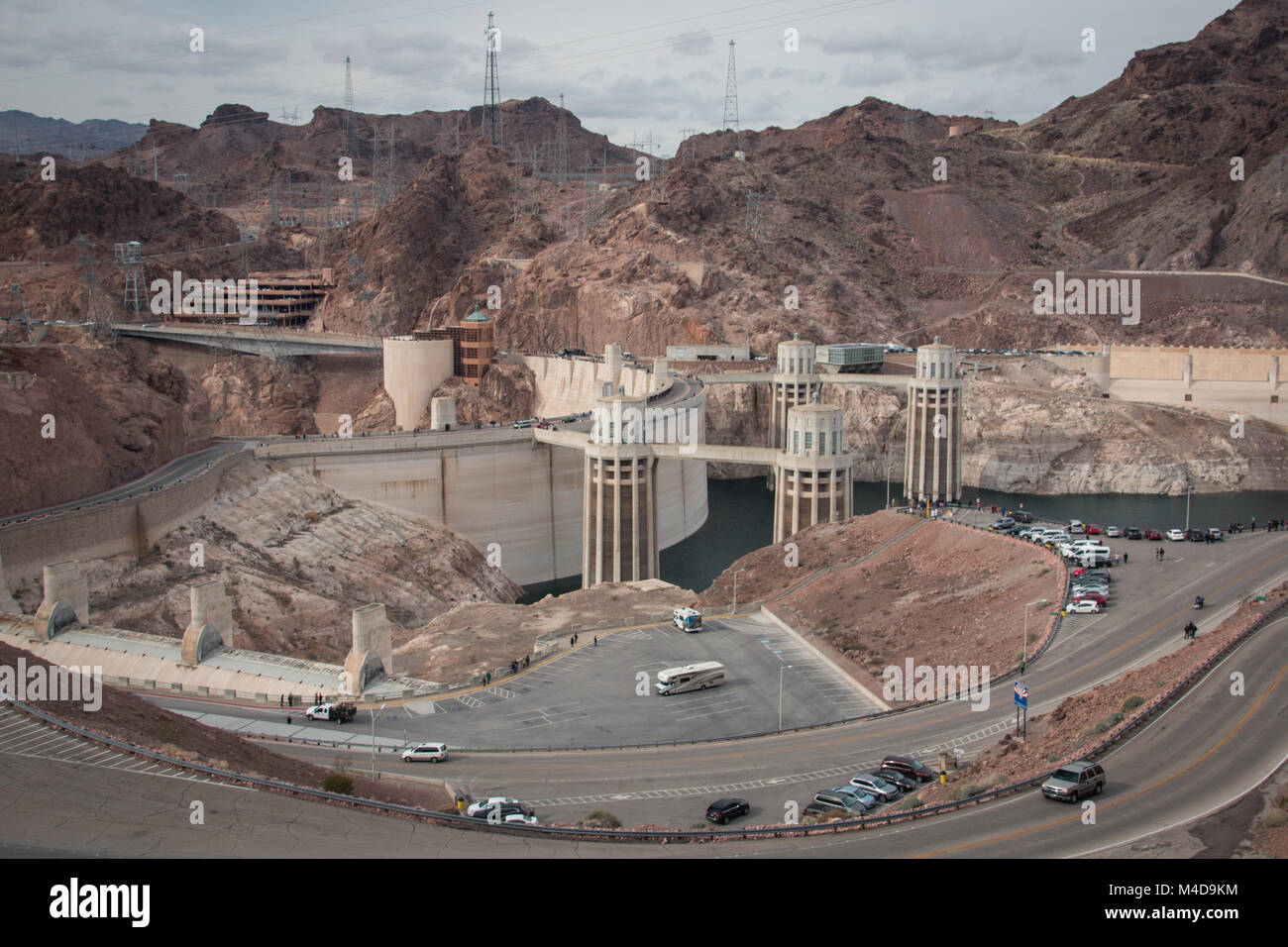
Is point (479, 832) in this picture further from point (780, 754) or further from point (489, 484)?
point (489, 484)

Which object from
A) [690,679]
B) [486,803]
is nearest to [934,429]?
[690,679]

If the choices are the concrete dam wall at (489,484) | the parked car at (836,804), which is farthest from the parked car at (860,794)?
the concrete dam wall at (489,484)

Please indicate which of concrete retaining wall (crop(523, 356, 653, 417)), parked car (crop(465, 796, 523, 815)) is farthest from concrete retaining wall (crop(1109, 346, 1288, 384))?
parked car (crop(465, 796, 523, 815))

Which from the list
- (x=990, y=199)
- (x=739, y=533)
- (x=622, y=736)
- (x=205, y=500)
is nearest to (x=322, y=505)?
(x=205, y=500)

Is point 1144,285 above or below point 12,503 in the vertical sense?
above

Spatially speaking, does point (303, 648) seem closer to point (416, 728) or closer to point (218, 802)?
point (416, 728)
